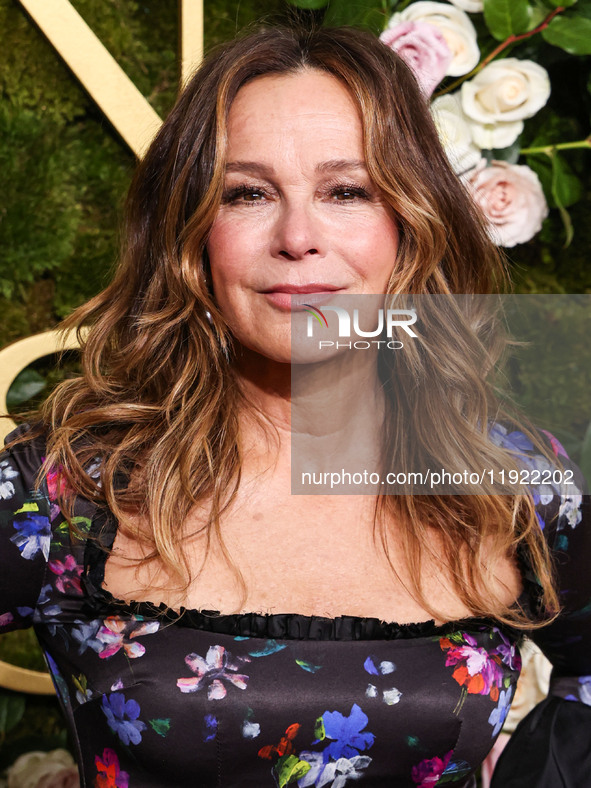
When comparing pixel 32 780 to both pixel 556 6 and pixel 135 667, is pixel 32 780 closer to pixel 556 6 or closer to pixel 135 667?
pixel 135 667

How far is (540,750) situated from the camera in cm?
130

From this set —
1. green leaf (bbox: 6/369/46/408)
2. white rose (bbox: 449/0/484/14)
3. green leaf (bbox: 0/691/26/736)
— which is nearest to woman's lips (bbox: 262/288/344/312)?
green leaf (bbox: 6/369/46/408)

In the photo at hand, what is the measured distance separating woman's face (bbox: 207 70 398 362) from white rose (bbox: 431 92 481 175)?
16.8 inches

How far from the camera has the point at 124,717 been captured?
1073mm

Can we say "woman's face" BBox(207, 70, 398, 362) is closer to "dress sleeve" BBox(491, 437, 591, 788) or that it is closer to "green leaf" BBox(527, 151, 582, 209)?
"dress sleeve" BBox(491, 437, 591, 788)

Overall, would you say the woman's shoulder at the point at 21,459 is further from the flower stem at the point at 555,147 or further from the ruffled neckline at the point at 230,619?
the flower stem at the point at 555,147

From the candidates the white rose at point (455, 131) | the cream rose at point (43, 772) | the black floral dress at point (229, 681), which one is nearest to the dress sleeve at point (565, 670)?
the black floral dress at point (229, 681)

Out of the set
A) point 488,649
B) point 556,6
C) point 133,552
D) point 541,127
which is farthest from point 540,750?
point 556,6

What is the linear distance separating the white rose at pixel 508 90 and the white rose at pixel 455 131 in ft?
0.06

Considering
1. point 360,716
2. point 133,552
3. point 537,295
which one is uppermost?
point 537,295

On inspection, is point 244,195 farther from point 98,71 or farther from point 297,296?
point 98,71

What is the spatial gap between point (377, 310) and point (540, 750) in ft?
2.18

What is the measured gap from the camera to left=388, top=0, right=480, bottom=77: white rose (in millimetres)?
1554

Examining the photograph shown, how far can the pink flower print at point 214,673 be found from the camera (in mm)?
1072
